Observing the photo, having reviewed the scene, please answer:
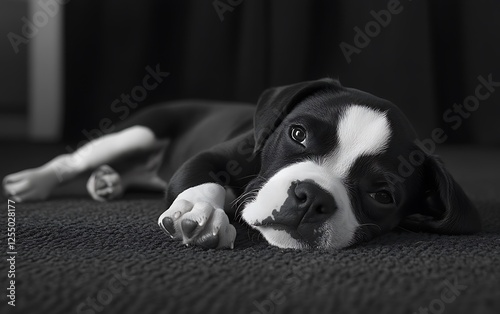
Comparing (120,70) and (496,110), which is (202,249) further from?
(496,110)

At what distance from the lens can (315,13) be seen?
5.85m

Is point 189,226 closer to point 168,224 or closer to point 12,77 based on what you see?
point 168,224

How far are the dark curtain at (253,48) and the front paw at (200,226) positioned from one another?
13.4ft

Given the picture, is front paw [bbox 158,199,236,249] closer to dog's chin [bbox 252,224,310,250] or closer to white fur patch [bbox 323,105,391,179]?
dog's chin [bbox 252,224,310,250]

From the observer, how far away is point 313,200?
5.79 feet

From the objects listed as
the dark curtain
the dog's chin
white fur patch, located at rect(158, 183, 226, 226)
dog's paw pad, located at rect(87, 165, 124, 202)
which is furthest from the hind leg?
the dark curtain

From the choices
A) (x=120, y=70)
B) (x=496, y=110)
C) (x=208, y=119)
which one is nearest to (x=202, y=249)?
(x=208, y=119)

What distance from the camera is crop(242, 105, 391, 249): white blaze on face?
183 centimetres

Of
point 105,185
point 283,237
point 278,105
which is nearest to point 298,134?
point 278,105

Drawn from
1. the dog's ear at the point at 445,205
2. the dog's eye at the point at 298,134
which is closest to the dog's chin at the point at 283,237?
the dog's eye at the point at 298,134

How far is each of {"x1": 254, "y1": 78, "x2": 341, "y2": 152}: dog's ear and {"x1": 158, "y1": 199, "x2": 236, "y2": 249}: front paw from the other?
0.45 meters

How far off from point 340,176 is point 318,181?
0.42 feet

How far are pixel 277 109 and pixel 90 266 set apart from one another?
0.95m

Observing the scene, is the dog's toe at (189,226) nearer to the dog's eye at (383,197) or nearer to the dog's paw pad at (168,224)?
the dog's paw pad at (168,224)
